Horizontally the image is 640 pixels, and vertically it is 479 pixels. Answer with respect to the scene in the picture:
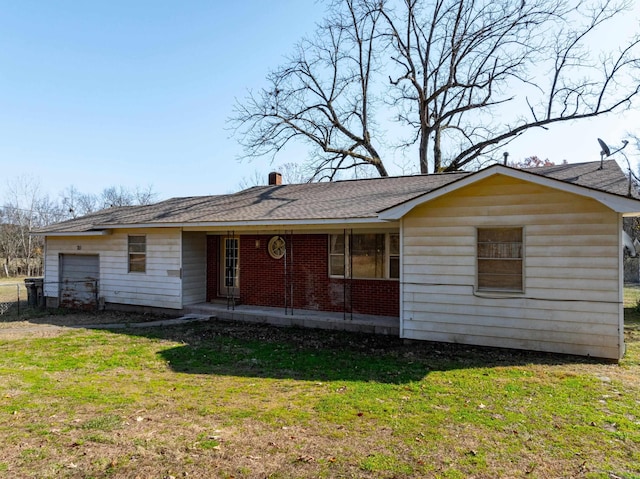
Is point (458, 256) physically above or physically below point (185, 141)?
below

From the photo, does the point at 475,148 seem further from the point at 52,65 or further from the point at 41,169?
the point at 41,169

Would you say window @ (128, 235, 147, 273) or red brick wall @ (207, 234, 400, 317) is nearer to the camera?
red brick wall @ (207, 234, 400, 317)

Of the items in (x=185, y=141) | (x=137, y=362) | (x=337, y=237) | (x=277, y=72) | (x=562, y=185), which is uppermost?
(x=277, y=72)

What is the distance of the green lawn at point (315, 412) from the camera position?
11.1 feet

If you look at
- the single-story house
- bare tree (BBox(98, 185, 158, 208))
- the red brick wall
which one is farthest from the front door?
bare tree (BBox(98, 185, 158, 208))

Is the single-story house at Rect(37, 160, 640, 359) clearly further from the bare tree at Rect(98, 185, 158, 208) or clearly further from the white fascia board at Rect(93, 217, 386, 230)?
the bare tree at Rect(98, 185, 158, 208)

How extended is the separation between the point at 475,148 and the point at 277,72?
12812 mm

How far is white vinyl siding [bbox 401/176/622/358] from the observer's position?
21.8 ft

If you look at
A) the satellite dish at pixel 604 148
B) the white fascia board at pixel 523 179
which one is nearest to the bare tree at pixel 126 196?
the white fascia board at pixel 523 179

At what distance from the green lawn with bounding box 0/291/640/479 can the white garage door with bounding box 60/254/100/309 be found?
537 centimetres

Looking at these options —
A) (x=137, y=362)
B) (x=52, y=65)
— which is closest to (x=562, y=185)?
(x=137, y=362)

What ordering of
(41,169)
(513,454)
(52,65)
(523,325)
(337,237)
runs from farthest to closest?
(41,169) → (52,65) → (337,237) → (523,325) → (513,454)

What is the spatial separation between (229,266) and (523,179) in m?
8.46

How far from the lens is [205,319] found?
422 inches
